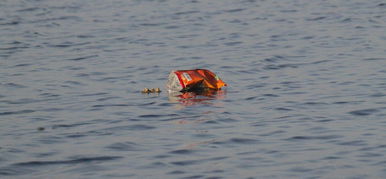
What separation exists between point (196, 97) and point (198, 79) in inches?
18.4

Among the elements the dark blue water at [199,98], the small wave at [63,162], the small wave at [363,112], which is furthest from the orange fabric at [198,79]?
the small wave at [63,162]

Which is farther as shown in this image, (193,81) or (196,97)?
(193,81)

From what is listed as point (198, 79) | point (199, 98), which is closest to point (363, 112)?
point (199, 98)

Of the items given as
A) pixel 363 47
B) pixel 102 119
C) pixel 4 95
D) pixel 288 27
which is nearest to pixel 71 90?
pixel 4 95

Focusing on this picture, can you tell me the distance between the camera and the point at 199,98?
1570 cm

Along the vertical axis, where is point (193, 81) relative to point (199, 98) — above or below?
above

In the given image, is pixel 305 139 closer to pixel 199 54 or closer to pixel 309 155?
pixel 309 155

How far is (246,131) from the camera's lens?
510 inches

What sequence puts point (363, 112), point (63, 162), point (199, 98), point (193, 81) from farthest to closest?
point (193, 81) < point (199, 98) < point (363, 112) < point (63, 162)

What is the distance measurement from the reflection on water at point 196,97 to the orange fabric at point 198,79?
0.43 feet

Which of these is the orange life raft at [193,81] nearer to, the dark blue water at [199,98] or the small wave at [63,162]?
the dark blue water at [199,98]

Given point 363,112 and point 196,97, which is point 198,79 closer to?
point 196,97

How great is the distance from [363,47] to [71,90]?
331 inches

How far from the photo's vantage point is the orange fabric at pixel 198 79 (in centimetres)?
1606
